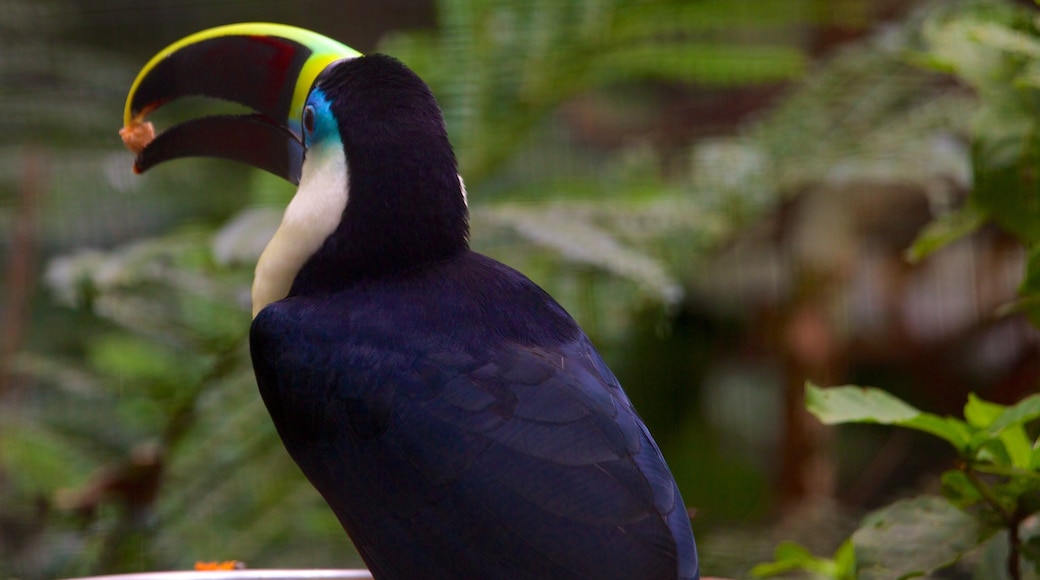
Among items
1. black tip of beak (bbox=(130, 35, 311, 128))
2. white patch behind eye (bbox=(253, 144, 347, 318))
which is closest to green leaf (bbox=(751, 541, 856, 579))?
white patch behind eye (bbox=(253, 144, 347, 318))

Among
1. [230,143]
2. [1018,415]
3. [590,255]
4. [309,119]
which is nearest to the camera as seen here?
[1018,415]

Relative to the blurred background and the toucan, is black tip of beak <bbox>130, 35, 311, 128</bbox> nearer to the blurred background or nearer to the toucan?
the toucan

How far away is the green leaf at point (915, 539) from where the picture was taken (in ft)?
3.61

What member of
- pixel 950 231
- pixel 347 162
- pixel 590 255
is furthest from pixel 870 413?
pixel 590 255

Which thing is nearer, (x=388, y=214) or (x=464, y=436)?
(x=464, y=436)

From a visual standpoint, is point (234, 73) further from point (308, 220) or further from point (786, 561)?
point (786, 561)

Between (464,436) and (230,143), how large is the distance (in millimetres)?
543

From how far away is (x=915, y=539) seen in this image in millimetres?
1126

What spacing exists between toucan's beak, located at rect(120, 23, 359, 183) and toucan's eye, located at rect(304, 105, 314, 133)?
4cm

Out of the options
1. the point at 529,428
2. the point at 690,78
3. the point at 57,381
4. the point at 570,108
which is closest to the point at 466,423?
the point at 529,428

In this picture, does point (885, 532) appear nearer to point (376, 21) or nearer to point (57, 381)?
point (57, 381)

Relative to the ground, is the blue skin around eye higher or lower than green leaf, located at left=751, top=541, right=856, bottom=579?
higher

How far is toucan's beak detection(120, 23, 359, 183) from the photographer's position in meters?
1.22

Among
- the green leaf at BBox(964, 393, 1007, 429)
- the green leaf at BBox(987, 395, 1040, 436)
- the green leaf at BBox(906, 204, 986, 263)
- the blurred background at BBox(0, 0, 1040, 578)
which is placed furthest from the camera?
the blurred background at BBox(0, 0, 1040, 578)
